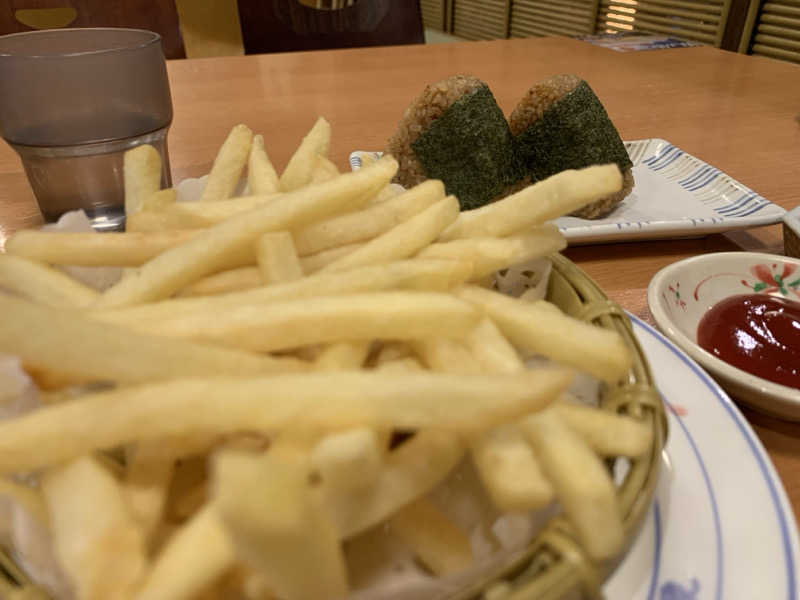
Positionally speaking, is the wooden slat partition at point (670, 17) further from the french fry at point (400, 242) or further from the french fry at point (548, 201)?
the french fry at point (400, 242)

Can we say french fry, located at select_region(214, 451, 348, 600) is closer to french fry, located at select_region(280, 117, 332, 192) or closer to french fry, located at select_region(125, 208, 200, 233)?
french fry, located at select_region(125, 208, 200, 233)

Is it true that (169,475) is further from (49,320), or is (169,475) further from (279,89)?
Result: (279,89)

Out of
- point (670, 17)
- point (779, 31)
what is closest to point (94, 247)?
point (779, 31)

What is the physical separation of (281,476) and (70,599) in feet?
0.80

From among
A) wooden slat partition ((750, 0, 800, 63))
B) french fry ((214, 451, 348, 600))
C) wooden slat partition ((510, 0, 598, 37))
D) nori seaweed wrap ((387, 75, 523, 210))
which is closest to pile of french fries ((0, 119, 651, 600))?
french fry ((214, 451, 348, 600))

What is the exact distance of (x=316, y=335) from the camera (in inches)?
18.8

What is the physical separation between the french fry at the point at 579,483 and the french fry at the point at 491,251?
0.57ft

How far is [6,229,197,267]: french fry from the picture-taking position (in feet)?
1.91

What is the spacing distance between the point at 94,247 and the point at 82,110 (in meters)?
0.67

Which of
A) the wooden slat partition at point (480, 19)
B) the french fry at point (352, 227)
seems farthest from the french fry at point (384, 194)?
the wooden slat partition at point (480, 19)

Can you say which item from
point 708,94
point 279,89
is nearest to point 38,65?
point 279,89

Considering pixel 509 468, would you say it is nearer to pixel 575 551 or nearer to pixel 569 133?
pixel 575 551

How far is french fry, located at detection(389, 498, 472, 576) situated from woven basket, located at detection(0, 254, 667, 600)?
0.13ft

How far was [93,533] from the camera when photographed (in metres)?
0.37
